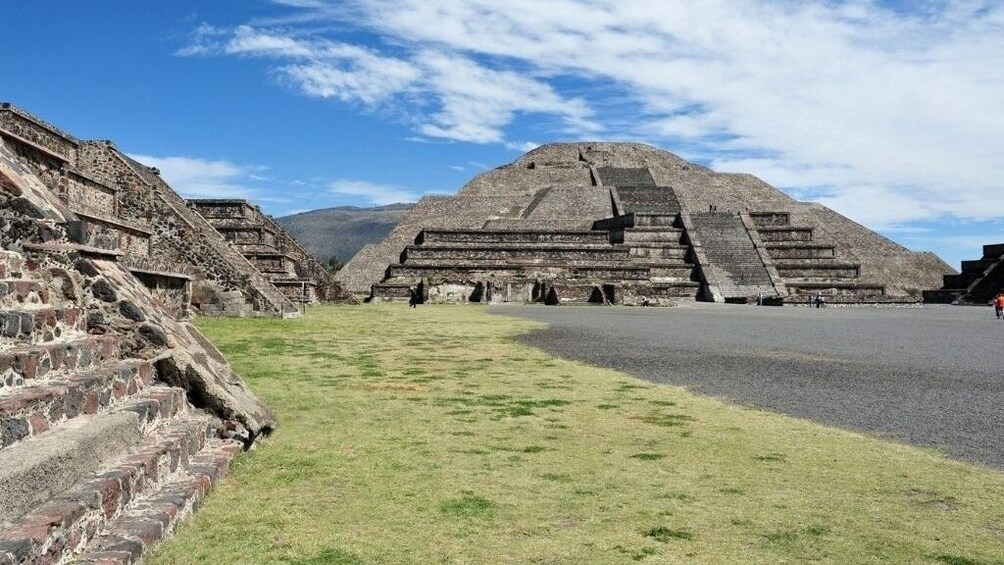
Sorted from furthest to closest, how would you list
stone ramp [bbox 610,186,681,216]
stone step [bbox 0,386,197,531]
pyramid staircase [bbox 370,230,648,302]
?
stone ramp [bbox 610,186,681,216]
pyramid staircase [bbox 370,230,648,302]
stone step [bbox 0,386,197,531]

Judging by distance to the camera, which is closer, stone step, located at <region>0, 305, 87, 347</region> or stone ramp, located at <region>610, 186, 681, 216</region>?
stone step, located at <region>0, 305, 87, 347</region>

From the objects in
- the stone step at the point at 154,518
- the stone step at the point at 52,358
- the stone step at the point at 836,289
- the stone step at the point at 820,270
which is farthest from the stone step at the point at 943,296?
the stone step at the point at 52,358

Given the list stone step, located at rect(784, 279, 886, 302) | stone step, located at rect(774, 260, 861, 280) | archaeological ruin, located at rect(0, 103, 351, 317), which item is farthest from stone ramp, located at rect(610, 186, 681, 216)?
archaeological ruin, located at rect(0, 103, 351, 317)

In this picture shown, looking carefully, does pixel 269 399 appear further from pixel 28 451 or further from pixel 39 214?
pixel 28 451

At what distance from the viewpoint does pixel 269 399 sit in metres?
6.48

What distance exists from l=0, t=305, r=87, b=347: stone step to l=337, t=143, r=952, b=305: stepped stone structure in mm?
25392

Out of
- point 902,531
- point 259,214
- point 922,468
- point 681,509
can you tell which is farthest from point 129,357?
point 259,214

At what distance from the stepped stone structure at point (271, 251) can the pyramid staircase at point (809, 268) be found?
18.7 meters

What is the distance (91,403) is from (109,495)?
90cm

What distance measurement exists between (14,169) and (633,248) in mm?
31081

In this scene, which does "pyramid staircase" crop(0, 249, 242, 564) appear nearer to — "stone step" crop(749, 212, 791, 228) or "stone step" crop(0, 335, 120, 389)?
"stone step" crop(0, 335, 120, 389)

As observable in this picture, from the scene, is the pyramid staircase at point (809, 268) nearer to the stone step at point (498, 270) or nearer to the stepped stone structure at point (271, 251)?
the stone step at point (498, 270)

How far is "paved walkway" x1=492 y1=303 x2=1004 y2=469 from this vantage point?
18.9 feet

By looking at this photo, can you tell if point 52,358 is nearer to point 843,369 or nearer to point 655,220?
point 843,369
